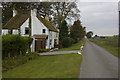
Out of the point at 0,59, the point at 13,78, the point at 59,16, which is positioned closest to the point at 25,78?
the point at 13,78

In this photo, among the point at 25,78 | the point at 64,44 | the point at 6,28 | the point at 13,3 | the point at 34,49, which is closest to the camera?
the point at 25,78

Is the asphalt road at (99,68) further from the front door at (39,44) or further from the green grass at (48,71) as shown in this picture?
the front door at (39,44)

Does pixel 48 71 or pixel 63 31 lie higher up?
pixel 63 31

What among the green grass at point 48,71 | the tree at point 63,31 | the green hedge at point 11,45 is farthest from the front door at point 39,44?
the green grass at point 48,71

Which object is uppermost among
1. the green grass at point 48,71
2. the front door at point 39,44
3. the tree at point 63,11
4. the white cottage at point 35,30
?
the tree at point 63,11

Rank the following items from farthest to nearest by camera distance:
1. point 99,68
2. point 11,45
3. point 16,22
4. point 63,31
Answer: point 63,31 → point 16,22 → point 11,45 → point 99,68

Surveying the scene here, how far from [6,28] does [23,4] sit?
13.7 metres

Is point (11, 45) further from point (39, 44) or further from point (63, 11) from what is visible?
point (63, 11)

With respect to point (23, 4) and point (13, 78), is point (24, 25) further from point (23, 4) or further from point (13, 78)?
point (13, 78)

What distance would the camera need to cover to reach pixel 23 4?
38.6m

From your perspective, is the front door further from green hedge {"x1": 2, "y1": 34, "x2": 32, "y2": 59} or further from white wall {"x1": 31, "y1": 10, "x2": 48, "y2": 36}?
green hedge {"x1": 2, "y1": 34, "x2": 32, "y2": 59}

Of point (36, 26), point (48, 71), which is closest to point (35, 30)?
point (36, 26)

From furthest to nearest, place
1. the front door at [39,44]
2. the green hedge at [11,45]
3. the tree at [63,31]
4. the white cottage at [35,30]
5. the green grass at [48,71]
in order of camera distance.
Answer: the tree at [63,31] → the white cottage at [35,30] → the front door at [39,44] → the green hedge at [11,45] → the green grass at [48,71]

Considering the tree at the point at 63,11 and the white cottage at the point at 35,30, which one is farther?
the tree at the point at 63,11
